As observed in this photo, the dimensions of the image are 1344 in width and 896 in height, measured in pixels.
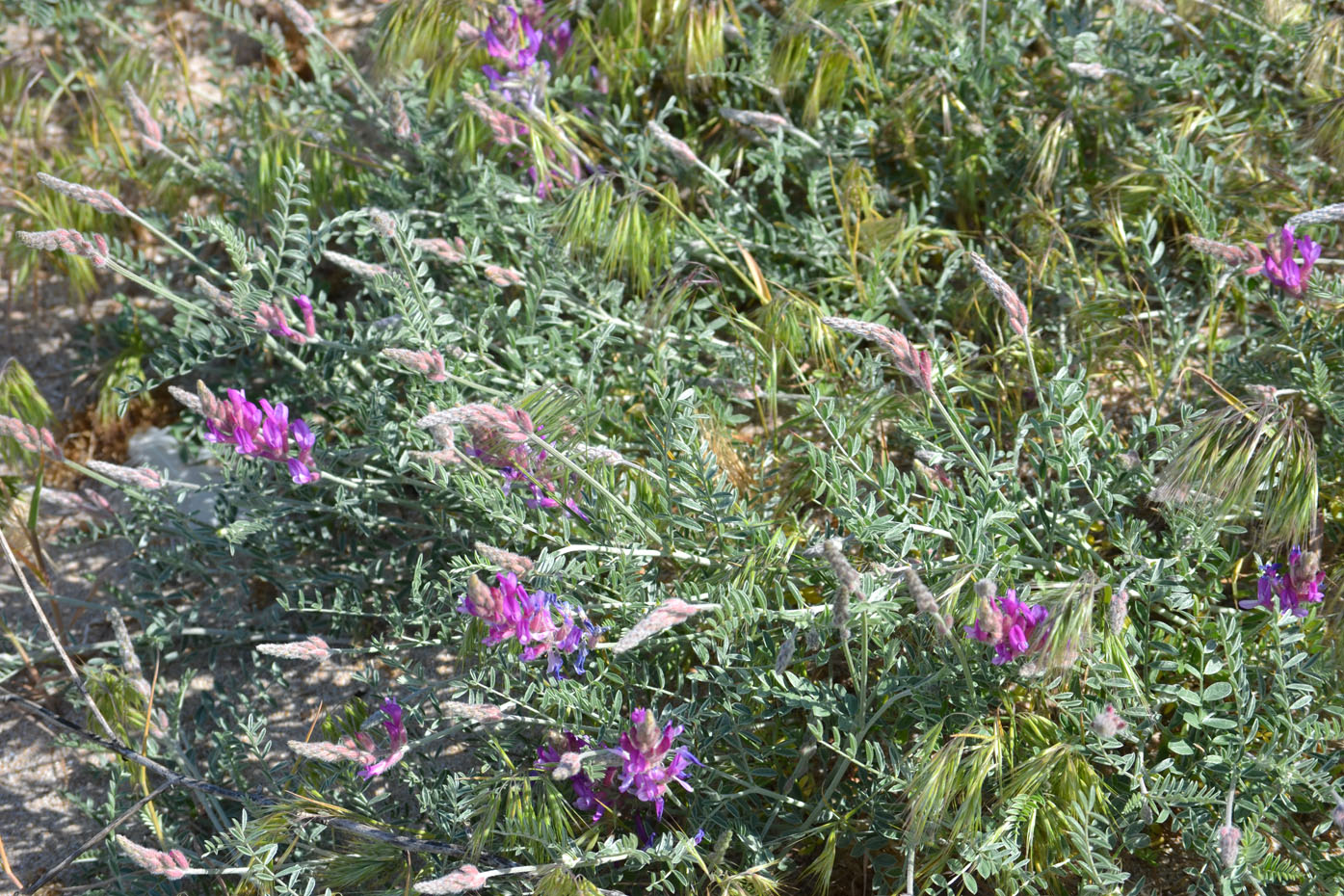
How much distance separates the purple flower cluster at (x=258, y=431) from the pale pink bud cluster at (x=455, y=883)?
82cm

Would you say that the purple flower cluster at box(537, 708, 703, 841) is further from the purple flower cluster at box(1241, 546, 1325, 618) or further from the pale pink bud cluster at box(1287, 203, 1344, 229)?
the pale pink bud cluster at box(1287, 203, 1344, 229)

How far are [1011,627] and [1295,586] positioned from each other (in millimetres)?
602

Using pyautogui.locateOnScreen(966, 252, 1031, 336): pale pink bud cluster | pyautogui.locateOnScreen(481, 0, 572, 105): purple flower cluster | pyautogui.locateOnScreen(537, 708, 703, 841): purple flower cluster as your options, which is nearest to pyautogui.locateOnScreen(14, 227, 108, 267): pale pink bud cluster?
pyautogui.locateOnScreen(481, 0, 572, 105): purple flower cluster

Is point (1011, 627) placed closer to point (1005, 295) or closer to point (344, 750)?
point (1005, 295)

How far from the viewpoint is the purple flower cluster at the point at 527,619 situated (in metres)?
1.85

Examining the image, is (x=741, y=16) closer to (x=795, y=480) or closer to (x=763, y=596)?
(x=795, y=480)

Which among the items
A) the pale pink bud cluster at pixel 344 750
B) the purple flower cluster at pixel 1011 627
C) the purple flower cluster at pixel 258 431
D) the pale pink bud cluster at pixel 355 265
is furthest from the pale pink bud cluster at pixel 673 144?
the pale pink bud cluster at pixel 344 750

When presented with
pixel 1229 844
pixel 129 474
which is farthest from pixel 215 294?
pixel 1229 844

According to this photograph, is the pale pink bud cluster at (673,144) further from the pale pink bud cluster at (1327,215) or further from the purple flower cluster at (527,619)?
the pale pink bud cluster at (1327,215)

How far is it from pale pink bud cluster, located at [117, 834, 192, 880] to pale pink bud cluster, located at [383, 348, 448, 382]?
2.96 feet

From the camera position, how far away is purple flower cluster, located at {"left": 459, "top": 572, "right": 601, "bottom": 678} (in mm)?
1851

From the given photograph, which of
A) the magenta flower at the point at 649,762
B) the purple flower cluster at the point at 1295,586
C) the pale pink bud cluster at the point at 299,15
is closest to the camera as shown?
the magenta flower at the point at 649,762

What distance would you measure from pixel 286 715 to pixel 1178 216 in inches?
99.0

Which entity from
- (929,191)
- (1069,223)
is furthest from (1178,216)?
(929,191)
